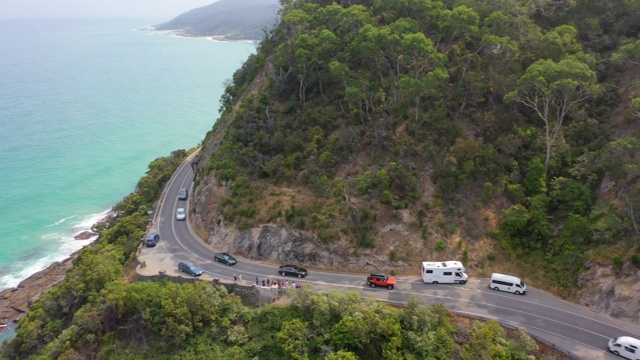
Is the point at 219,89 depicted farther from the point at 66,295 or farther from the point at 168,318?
the point at 168,318

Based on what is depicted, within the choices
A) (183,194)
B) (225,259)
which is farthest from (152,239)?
(183,194)

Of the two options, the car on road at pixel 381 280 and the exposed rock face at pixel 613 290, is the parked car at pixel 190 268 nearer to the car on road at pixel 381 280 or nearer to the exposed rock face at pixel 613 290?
the car on road at pixel 381 280

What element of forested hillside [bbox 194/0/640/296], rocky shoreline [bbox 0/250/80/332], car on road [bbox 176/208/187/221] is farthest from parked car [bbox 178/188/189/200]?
rocky shoreline [bbox 0/250/80/332]

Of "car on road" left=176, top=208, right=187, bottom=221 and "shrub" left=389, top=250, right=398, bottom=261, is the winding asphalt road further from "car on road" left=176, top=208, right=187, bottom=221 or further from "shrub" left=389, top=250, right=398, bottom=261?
"car on road" left=176, top=208, right=187, bottom=221

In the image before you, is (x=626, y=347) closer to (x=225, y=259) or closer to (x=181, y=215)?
(x=225, y=259)

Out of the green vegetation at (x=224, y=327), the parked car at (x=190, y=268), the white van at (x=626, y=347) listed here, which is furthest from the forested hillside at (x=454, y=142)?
the green vegetation at (x=224, y=327)
